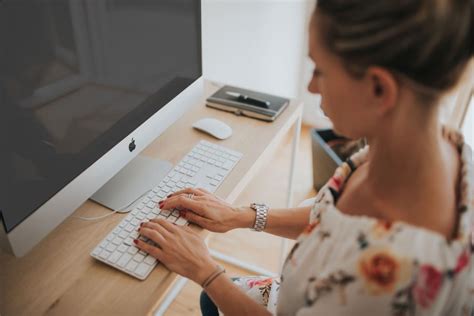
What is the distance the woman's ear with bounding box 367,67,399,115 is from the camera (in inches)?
23.1

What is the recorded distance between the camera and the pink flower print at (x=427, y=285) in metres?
0.61

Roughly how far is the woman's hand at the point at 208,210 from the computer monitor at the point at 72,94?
0.17m

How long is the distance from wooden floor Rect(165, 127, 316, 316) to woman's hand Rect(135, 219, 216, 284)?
88cm

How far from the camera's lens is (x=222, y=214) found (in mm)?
994

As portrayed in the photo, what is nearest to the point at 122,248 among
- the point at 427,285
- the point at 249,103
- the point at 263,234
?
the point at 427,285

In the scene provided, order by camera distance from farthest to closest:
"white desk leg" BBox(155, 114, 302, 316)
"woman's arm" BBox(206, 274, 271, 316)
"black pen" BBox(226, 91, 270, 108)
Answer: "white desk leg" BBox(155, 114, 302, 316) < "black pen" BBox(226, 91, 270, 108) < "woman's arm" BBox(206, 274, 271, 316)

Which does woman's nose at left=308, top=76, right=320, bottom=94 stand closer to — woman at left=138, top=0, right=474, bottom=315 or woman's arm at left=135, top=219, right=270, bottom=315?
woman at left=138, top=0, right=474, bottom=315

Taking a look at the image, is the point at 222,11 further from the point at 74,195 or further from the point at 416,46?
the point at 416,46

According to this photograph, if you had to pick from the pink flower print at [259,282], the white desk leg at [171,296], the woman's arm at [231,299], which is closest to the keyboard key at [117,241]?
the woman's arm at [231,299]

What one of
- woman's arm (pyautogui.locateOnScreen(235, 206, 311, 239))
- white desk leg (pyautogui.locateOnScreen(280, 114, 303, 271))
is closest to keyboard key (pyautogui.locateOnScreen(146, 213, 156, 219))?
woman's arm (pyautogui.locateOnScreen(235, 206, 311, 239))

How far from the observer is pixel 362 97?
643mm

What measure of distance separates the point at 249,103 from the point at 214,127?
6.9 inches

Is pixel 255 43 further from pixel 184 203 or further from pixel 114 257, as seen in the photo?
pixel 114 257

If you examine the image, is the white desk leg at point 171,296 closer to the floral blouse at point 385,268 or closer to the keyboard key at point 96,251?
the keyboard key at point 96,251
